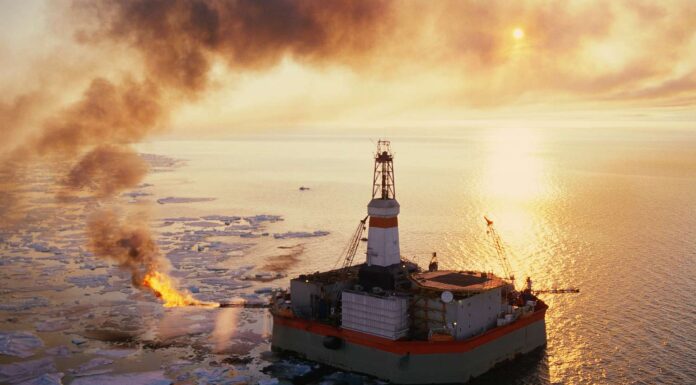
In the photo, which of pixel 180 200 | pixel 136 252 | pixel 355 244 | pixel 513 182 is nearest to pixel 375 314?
pixel 355 244

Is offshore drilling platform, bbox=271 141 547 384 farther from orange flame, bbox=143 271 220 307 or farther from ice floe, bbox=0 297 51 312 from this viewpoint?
ice floe, bbox=0 297 51 312

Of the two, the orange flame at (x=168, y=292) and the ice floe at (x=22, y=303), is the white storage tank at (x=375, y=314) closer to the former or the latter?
the orange flame at (x=168, y=292)

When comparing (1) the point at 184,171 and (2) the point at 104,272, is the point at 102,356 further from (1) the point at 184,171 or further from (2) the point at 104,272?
(1) the point at 184,171

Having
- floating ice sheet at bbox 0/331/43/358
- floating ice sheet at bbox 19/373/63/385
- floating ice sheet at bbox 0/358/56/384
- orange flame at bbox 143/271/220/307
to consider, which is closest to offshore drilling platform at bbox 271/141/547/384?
orange flame at bbox 143/271/220/307

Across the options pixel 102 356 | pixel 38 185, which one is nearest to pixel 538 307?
pixel 102 356

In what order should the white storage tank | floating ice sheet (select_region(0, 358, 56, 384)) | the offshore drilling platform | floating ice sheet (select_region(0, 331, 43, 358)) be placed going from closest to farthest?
floating ice sheet (select_region(0, 358, 56, 384)) < the offshore drilling platform < the white storage tank < floating ice sheet (select_region(0, 331, 43, 358))

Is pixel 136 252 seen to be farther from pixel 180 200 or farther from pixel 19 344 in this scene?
pixel 180 200
